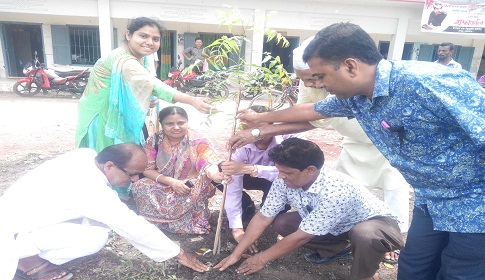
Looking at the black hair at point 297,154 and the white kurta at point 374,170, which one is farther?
the white kurta at point 374,170

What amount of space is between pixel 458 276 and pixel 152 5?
11633 mm

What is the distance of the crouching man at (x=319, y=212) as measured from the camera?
2080 mm

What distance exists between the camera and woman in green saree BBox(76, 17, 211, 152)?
2635mm

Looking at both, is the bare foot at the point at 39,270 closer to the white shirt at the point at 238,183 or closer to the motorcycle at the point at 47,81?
the white shirt at the point at 238,183

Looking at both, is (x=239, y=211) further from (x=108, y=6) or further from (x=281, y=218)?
(x=108, y=6)

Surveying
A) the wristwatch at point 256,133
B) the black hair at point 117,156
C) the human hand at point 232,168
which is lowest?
the human hand at point 232,168

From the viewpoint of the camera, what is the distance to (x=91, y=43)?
1237 cm

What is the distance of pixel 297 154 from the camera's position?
2027 mm

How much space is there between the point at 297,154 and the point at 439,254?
87cm

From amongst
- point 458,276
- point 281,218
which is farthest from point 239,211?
point 458,276

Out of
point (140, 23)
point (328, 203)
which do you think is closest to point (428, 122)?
point (328, 203)

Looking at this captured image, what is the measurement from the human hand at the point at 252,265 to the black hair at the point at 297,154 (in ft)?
2.19

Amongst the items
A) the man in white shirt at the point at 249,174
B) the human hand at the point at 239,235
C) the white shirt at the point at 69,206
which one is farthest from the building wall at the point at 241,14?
the white shirt at the point at 69,206

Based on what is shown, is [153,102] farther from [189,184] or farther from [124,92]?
[189,184]
